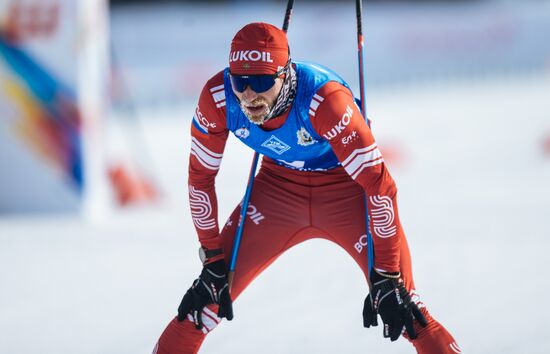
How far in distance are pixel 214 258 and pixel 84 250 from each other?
13.8 feet

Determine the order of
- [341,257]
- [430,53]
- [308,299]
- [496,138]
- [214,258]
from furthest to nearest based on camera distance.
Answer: [430,53] → [496,138] → [341,257] → [308,299] → [214,258]

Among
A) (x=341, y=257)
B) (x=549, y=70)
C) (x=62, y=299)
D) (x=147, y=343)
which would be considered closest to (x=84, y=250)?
(x=62, y=299)

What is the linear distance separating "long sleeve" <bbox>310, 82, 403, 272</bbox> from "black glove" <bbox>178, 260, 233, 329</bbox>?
70 cm

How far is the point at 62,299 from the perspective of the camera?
6391 millimetres

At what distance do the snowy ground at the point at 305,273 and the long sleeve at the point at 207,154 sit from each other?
47.3 inches

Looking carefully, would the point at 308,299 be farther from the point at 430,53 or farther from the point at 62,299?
the point at 430,53

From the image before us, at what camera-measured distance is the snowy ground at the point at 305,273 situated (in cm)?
536

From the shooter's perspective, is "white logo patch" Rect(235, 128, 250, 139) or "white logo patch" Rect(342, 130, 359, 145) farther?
"white logo patch" Rect(235, 128, 250, 139)

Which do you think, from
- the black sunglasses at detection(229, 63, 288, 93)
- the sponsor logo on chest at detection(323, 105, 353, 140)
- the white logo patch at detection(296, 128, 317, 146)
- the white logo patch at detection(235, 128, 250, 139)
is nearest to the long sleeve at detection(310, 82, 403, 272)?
the sponsor logo on chest at detection(323, 105, 353, 140)

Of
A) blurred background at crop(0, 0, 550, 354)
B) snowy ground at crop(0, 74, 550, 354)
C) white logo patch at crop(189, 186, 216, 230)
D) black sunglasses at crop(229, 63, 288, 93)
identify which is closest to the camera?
black sunglasses at crop(229, 63, 288, 93)

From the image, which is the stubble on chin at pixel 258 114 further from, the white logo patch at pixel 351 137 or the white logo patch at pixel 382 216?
the white logo patch at pixel 382 216

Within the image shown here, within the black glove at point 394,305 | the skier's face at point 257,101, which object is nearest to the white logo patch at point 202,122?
the skier's face at point 257,101

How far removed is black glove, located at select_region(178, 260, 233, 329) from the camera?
3.98 meters

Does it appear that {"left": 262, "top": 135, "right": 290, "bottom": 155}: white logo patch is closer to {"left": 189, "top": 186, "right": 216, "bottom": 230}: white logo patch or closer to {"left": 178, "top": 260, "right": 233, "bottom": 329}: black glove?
{"left": 189, "top": 186, "right": 216, "bottom": 230}: white logo patch
